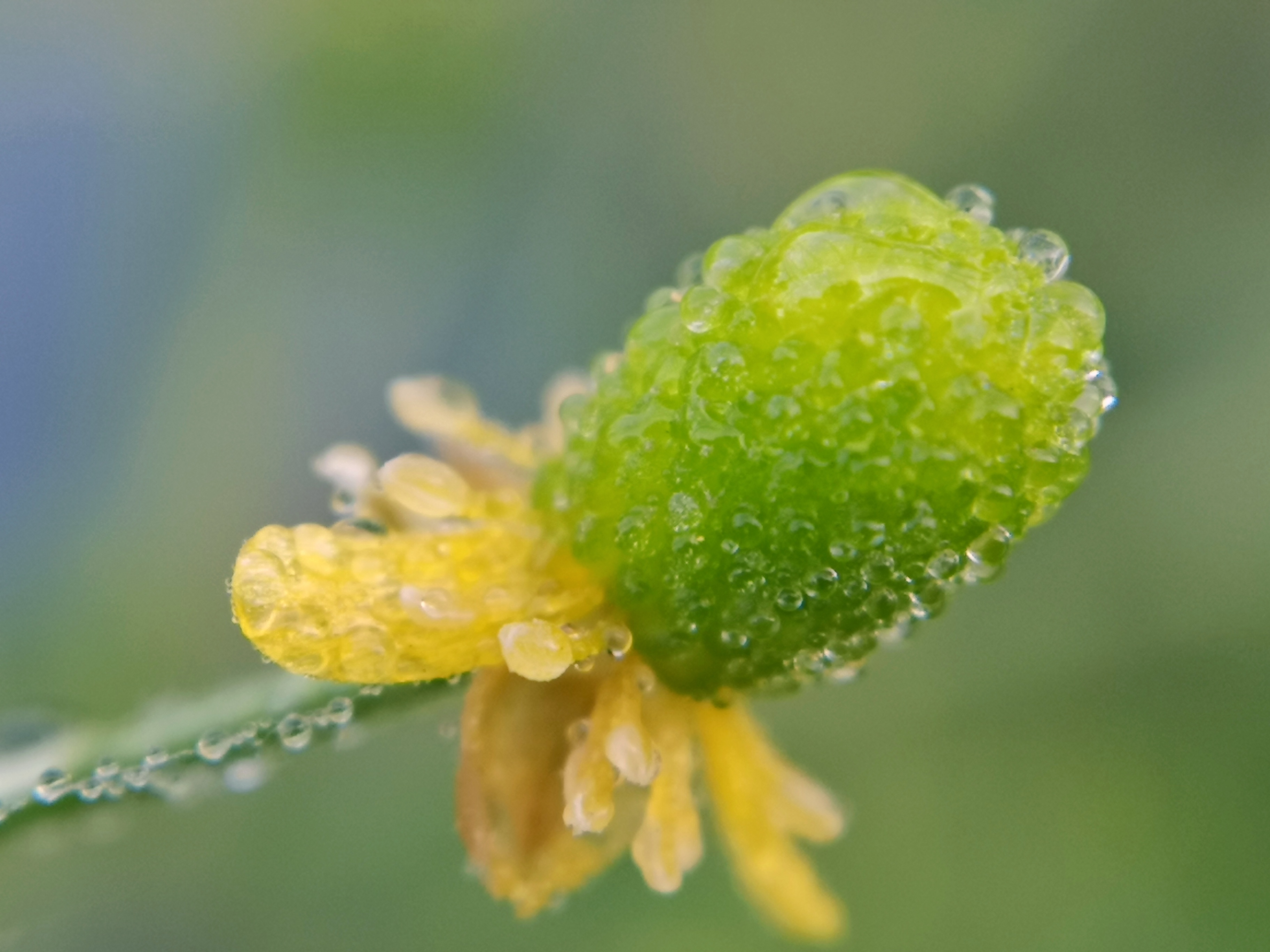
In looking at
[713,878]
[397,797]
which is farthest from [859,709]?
[397,797]

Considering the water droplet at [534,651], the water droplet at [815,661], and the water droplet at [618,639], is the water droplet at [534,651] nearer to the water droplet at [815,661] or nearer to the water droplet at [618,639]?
the water droplet at [618,639]

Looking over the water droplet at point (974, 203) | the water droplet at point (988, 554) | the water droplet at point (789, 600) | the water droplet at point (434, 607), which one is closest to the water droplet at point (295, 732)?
the water droplet at point (434, 607)

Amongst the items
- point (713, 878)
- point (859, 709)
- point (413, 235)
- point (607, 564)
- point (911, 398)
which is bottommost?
point (713, 878)

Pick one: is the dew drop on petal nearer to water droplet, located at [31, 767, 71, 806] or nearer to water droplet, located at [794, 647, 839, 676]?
water droplet, located at [31, 767, 71, 806]

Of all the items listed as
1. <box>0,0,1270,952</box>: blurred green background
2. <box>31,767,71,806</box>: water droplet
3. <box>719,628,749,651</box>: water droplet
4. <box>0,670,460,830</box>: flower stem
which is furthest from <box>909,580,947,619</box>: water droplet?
<box>0,0,1270,952</box>: blurred green background

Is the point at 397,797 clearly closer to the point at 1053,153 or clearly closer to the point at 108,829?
the point at 108,829
